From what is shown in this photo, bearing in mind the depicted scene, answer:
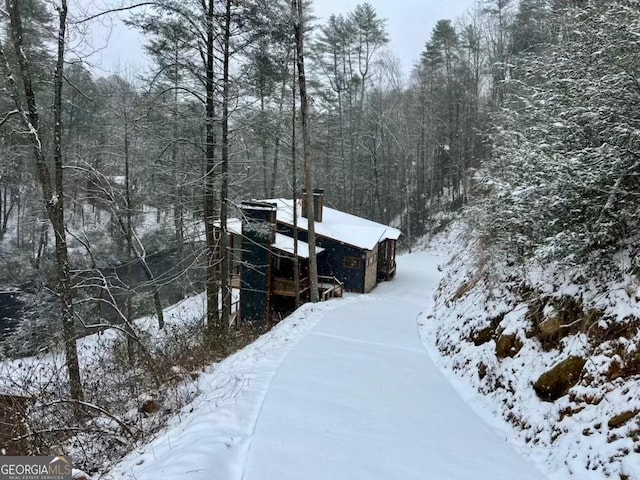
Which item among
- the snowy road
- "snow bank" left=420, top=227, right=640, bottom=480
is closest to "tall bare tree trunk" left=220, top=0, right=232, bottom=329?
the snowy road

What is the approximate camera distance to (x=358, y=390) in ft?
18.6

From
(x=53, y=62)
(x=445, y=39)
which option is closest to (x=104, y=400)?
(x=53, y=62)

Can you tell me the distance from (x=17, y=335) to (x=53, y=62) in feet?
36.2

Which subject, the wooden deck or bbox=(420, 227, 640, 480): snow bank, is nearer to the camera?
bbox=(420, 227, 640, 480): snow bank

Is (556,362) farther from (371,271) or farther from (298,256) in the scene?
(371,271)

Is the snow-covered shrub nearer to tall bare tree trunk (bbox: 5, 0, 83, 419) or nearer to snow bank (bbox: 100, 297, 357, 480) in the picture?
snow bank (bbox: 100, 297, 357, 480)

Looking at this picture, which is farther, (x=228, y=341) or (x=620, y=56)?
(x=228, y=341)

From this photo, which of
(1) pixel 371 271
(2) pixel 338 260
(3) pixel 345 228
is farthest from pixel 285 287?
(1) pixel 371 271

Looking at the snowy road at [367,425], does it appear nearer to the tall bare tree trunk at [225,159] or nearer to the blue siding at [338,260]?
the tall bare tree trunk at [225,159]

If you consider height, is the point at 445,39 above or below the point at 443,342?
above

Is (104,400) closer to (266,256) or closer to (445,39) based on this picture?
(266,256)

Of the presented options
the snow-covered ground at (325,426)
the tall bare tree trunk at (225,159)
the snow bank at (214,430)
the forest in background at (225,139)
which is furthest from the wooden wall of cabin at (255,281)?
the snow bank at (214,430)

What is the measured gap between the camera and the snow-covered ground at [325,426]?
11.8 ft

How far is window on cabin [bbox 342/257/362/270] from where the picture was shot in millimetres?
19422
